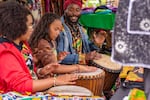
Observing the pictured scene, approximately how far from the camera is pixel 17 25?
2.29m

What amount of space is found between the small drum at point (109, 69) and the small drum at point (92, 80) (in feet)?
1.31

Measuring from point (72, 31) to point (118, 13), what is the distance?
2.71 meters

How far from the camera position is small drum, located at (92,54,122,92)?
3482mm

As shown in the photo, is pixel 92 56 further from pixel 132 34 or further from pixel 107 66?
pixel 132 34

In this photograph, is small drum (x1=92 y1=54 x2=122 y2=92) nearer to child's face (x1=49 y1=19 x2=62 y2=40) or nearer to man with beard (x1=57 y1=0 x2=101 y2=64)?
man with beard (x1=57 y1=0 x2=101 y2=64)

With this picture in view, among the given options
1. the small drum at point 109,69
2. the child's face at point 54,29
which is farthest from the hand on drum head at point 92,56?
the child's face at point 54,29

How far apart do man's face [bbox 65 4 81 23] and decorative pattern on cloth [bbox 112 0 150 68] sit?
9.06ft

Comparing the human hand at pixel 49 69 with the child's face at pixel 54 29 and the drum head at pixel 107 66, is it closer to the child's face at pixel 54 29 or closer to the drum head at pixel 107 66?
the child's face at pixel 54 29

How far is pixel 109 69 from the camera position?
3.48 m

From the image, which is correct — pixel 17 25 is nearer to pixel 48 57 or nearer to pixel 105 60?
pixel 48 57

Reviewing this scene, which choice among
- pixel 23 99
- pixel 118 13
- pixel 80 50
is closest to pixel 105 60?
pixel 80 50

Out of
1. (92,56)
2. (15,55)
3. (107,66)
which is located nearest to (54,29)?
(92,56)

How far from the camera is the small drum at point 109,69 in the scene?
137 inches

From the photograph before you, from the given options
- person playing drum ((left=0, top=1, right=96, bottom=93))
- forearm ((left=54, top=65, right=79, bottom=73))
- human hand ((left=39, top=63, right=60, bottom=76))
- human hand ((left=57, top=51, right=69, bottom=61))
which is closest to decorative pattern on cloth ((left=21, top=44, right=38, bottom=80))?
person playing drum ((left=0, top=1, right=96, bottom=93))
